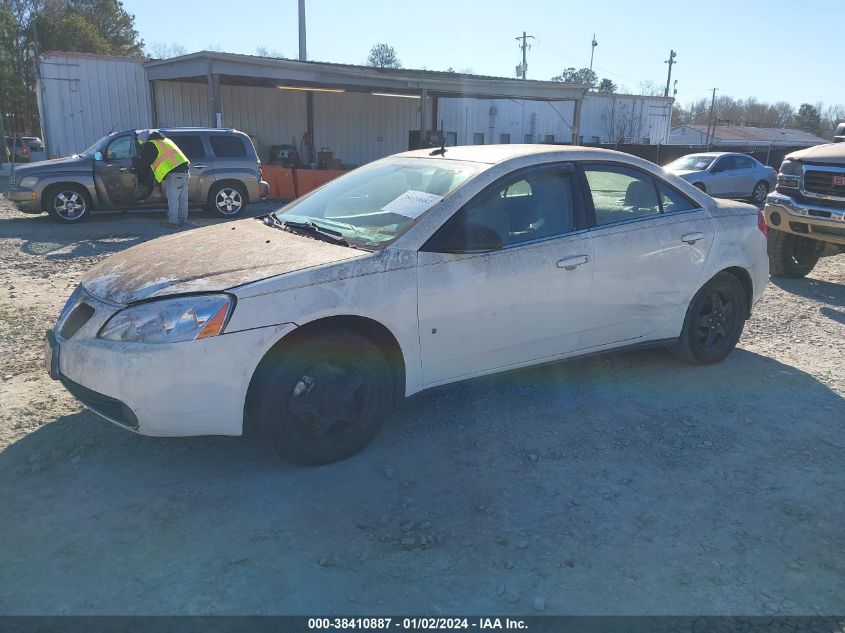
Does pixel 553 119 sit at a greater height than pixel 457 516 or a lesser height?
greater

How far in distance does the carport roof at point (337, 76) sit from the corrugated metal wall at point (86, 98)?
2.87 ft

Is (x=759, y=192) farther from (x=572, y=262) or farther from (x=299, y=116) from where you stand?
(x=572, y=262)

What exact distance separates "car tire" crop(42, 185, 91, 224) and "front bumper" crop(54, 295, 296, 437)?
10416 mm

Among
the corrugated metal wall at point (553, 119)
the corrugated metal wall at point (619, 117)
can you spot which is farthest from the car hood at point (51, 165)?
the corrugated metal wall at point (619, 117)

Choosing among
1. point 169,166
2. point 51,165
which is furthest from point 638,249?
point 51,165

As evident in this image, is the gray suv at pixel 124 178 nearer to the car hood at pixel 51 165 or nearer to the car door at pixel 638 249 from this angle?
the car hood at pixel 51 165

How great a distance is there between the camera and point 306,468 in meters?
3.47

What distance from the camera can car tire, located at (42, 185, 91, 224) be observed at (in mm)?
12039

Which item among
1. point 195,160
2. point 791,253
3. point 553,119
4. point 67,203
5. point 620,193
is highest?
point 553,119

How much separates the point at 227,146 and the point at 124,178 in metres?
2.20

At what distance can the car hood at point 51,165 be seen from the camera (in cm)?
1193

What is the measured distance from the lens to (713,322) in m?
5.02

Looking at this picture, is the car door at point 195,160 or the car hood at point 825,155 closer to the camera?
the car hood at point 825,155

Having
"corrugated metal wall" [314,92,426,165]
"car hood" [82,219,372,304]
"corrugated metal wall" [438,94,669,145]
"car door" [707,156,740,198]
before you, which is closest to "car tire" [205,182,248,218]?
"car hood" [82,219,372,304]
